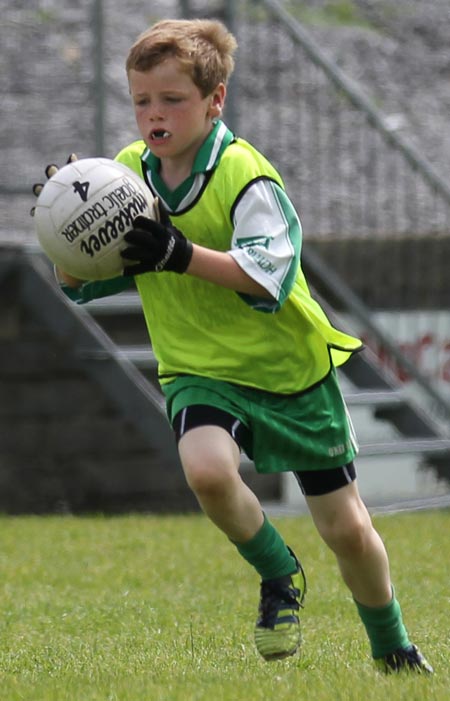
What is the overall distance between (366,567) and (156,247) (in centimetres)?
114

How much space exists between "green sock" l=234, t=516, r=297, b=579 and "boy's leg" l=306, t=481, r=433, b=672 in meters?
0.14

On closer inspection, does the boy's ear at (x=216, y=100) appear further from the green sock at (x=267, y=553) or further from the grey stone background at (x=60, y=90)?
the grey stone background at (x=60, y=90)

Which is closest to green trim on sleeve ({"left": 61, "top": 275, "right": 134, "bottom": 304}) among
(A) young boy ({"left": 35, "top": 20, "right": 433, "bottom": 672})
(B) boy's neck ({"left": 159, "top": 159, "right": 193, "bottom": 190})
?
(A) young boy ({"left": 35, "top": 20, "right": 433, "bottom": 672})

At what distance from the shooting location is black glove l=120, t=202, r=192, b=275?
445cm

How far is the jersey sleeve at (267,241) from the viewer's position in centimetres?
461

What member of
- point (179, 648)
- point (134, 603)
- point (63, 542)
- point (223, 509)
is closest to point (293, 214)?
point (223, 509)

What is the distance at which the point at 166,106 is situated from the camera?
15.6 feet

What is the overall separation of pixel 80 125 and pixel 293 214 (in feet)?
20.8

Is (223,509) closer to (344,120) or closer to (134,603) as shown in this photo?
(134,603)

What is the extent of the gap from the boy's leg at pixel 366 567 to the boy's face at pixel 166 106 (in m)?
1.10

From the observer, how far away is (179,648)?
214 inches

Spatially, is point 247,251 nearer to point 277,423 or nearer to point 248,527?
point 277,423

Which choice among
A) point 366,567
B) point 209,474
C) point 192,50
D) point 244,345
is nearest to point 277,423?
point 244,345

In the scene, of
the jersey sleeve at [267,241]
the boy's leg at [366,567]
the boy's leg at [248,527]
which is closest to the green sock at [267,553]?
the boy's leg at [248,527]
